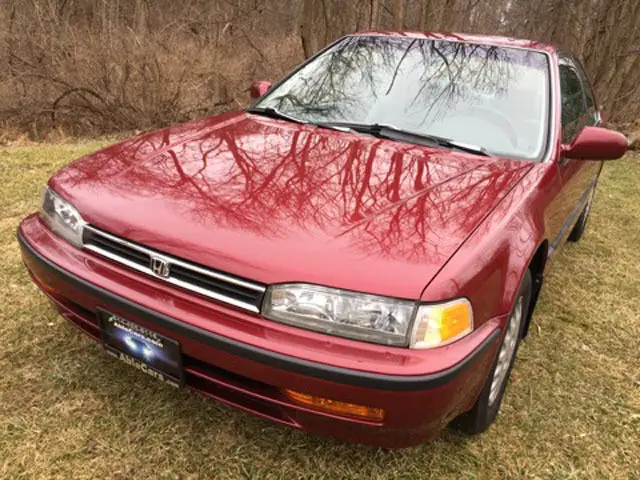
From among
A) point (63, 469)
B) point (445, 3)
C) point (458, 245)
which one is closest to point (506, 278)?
point (458, 245)

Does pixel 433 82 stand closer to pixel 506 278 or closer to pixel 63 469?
pixel 506 278

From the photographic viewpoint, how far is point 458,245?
1729 mm

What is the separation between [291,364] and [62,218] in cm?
114

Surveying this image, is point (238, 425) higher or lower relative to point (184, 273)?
lower

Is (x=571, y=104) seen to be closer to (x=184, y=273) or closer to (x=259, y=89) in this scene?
(x=259, y=89)

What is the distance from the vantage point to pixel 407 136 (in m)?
2.57

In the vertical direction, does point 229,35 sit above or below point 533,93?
below

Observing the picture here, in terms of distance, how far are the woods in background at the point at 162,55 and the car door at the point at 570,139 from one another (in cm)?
574

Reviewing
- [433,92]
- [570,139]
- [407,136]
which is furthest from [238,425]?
[570,139]

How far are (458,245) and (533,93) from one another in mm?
1448

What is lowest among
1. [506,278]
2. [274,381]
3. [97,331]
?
[97,331]

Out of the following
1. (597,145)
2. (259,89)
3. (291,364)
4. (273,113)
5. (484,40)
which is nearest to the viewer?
(291,364)

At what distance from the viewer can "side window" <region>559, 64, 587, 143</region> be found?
2883 mm

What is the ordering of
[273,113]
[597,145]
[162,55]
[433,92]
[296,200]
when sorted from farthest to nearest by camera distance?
[162,55] → [273,113] → [433,92] → [597,145] → [296,200]
